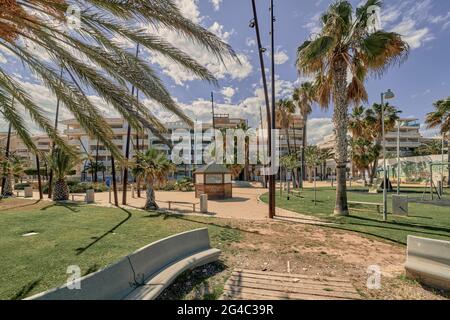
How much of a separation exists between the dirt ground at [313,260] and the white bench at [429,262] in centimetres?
16

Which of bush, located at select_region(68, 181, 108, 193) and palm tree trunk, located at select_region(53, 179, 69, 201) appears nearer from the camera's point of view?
palm tree trunk, located at select_region(53, 179, 69, 201)

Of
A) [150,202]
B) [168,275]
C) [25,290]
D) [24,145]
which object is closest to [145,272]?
[168,275]

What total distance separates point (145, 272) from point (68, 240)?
4802mm

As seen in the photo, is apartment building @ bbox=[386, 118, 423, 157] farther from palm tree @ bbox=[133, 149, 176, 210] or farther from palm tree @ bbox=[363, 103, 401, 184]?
palm tree @ bbox=[133, 149, 176, 210]

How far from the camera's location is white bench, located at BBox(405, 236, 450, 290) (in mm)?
3986

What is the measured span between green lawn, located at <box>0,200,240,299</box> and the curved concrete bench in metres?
1.72

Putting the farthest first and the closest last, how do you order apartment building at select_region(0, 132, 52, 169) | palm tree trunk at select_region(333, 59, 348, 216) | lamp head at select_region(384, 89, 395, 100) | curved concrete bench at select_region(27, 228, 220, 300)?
palm tree trunk at select_region(333, 59, 348, 216)
lamp head at select_region(384, 89, 395, 100)
apartment building at select_region(0, 132, 52, 169)
curved concrete bench at select_region(27, 228, 220, 300)

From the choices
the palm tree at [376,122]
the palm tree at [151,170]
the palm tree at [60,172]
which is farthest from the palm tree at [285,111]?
the palm tree at [60,172]

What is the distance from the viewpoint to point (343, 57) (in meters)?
10.6

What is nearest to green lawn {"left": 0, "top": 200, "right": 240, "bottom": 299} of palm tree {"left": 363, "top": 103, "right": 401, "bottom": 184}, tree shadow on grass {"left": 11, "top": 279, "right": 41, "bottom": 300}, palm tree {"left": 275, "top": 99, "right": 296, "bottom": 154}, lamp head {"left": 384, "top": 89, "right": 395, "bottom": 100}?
tree shadow on grass {"left": 11, "top": 279, "right": 41, "bottom": 300}

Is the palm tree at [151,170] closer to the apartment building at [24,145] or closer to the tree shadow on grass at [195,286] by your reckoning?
the apartment building at [24,145]

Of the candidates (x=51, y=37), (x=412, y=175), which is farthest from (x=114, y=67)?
(x=412, y=175)

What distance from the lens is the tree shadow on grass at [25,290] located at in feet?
12.2

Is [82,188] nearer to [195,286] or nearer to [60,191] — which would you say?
[60,191]
